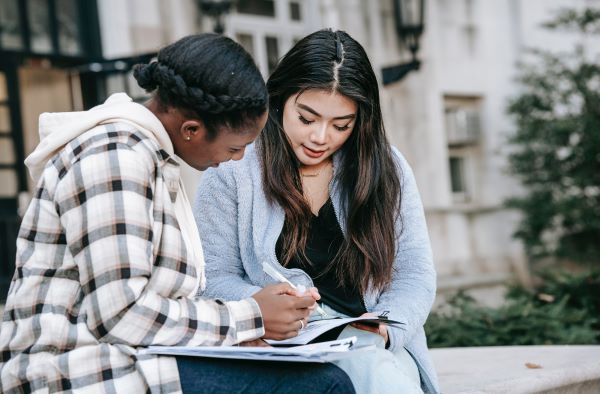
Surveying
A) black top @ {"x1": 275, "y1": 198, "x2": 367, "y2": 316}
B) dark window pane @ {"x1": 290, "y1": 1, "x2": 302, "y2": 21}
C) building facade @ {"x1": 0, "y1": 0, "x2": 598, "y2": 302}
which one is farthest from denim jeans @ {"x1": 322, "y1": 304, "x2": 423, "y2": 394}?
dark window pane @ {"x1": 290, "y1": 1, "x2": 302, "y2": 21}

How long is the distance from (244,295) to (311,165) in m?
0.58

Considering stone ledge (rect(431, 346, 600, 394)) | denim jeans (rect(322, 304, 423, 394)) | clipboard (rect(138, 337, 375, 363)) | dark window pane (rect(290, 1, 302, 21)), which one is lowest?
stone ledge (rect(431, 346, 600, 394))

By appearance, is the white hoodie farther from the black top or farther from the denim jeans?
the black top

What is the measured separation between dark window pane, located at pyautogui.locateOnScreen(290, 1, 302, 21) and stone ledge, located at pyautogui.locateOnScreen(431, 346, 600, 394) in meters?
6.09

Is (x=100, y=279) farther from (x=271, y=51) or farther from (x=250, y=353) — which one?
(x=271, y=51)

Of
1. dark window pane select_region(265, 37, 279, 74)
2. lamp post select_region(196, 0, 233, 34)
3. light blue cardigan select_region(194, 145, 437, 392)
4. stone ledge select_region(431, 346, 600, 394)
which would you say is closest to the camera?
light blue cardigan select_region(194, 145, 437, 392)

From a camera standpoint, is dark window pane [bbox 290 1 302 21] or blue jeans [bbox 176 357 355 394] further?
dark window pane [bbox 290 1 302 21]

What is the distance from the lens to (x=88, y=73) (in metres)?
7.64

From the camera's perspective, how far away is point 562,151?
1027 centimetres

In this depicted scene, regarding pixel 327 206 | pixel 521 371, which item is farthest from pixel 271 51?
pixel 327 206

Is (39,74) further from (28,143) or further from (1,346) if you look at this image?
(1,346)

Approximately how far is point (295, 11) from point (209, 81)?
7.77 m

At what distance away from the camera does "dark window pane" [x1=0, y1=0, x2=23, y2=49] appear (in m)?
7.37

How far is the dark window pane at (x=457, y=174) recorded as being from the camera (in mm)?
11000
